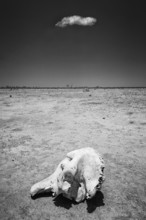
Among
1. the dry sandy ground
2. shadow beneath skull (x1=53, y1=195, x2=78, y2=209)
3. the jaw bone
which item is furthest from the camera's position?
the jaw bone

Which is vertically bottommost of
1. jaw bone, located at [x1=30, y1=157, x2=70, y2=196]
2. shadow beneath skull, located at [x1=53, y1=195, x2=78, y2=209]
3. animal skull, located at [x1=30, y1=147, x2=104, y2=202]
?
shadow beneath skull, located at [x1=53, y1=195, x2=78, y2=209]

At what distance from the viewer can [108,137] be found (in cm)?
622

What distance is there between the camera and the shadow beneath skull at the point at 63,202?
2783 mm

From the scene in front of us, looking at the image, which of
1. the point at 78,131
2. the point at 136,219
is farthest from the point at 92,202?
the point at 78,131

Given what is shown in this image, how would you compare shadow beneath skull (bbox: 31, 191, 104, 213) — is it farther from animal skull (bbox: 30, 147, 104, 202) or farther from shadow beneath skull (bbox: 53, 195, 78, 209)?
animal skull (bbox: 30, 147, 104, 202)

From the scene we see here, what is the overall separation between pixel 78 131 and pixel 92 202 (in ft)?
14.0

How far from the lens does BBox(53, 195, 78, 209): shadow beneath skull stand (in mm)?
2783

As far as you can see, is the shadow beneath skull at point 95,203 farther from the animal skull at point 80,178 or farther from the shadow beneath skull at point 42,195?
the shadow beneath skull at point 42,195

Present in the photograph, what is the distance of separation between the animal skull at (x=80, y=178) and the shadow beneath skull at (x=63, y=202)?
0.47 feet

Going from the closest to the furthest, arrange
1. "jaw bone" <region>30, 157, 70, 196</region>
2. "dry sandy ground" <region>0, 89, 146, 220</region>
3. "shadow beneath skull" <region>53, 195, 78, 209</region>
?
"dry sandy ground" <region>0, 89, 146, 220</region> < "shadow beneath skull" <region>53, 195, 78, 209</region> < "jaw bone" <region>30, 157, 70, 196</region>

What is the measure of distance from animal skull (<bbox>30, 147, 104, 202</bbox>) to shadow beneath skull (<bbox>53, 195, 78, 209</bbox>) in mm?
145

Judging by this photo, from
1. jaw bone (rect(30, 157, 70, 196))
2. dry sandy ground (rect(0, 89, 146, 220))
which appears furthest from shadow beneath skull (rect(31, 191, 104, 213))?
jaw bone (rect(30, 157, 70, 196))

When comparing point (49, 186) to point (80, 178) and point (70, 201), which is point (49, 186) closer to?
point (70, 201)

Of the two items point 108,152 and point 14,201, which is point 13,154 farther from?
point 108,152
